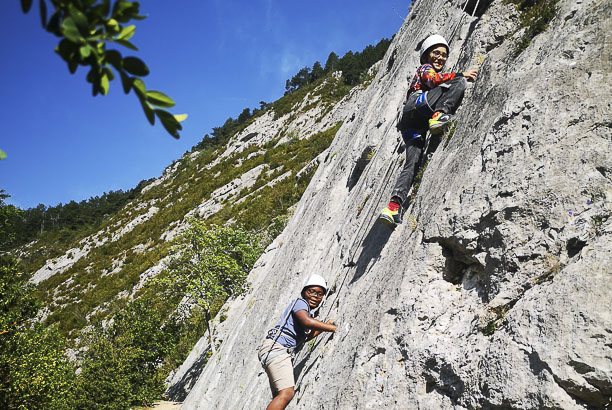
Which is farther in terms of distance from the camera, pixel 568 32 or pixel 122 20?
pixel 568 32

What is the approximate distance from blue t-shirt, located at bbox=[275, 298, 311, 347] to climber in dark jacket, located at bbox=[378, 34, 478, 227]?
1678 mm

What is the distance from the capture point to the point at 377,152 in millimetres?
8500

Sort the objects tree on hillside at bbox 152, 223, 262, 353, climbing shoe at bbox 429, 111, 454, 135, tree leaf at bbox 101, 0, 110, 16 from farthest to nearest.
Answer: tree on hillside at bbox 152, 223, 262, 353, climbing shoe at bbox 429, 111, 454, 135, tree leaf at bbox 101, 0, 110, 16

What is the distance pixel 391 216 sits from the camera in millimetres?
4922

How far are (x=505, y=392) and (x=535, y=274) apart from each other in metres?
0.97

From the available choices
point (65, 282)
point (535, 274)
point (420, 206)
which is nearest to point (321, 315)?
point (420, 206)

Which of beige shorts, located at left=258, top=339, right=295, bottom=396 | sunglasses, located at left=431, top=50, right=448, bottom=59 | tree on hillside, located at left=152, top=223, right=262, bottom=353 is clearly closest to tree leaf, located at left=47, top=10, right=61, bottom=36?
beige shorts, located at left=258, top=339, right=295, bottom=396

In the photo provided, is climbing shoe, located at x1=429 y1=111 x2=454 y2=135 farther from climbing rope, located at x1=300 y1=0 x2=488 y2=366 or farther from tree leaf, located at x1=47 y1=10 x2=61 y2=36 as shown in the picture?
tree leaf, located at x1=47 y1=10 x2=61 y2=36

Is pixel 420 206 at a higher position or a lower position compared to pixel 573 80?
lower

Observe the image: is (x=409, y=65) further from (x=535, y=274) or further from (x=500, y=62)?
(x=535, y=274)

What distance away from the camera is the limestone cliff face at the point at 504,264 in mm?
2537

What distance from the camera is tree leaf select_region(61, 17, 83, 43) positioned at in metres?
1.12

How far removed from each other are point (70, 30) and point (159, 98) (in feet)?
1.03

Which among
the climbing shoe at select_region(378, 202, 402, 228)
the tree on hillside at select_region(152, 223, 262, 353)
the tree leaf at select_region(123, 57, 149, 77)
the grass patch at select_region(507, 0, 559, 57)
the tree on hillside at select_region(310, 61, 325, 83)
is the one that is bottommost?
the tree leaf at select_region(123, 57, 149, 77)
